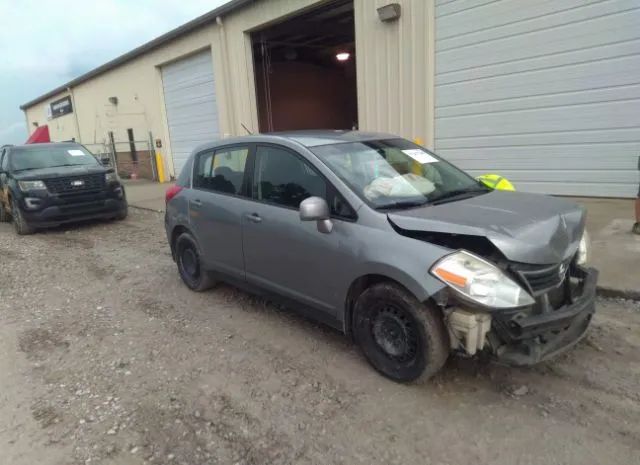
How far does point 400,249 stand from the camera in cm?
289

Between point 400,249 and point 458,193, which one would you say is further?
point 458,193

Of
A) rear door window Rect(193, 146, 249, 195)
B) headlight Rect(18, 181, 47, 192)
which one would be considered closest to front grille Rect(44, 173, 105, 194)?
headlight Rect(18, 181, 47, 192)

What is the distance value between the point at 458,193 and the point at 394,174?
21.2 inches

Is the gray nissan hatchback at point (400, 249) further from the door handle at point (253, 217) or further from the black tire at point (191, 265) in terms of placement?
the black tire at point (191, 265)

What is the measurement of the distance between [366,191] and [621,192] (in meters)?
5.80

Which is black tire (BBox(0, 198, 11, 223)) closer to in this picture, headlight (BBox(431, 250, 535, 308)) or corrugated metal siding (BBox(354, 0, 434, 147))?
corrugated metal siding (BBox(354, 0, 434, 147))

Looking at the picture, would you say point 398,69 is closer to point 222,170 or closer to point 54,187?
point 222,170

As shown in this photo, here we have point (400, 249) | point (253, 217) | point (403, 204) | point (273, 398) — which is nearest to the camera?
point (400, 249)

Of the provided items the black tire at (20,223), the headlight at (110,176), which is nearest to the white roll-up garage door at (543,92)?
the headlight at (110,176)

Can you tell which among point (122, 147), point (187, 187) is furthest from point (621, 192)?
point (122, 147)

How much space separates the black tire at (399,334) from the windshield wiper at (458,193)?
87 cm

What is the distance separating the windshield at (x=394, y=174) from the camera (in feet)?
11.0

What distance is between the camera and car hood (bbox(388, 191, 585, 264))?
270 centimetres

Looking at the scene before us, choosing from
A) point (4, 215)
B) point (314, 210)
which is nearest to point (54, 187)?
point (4, 215)
